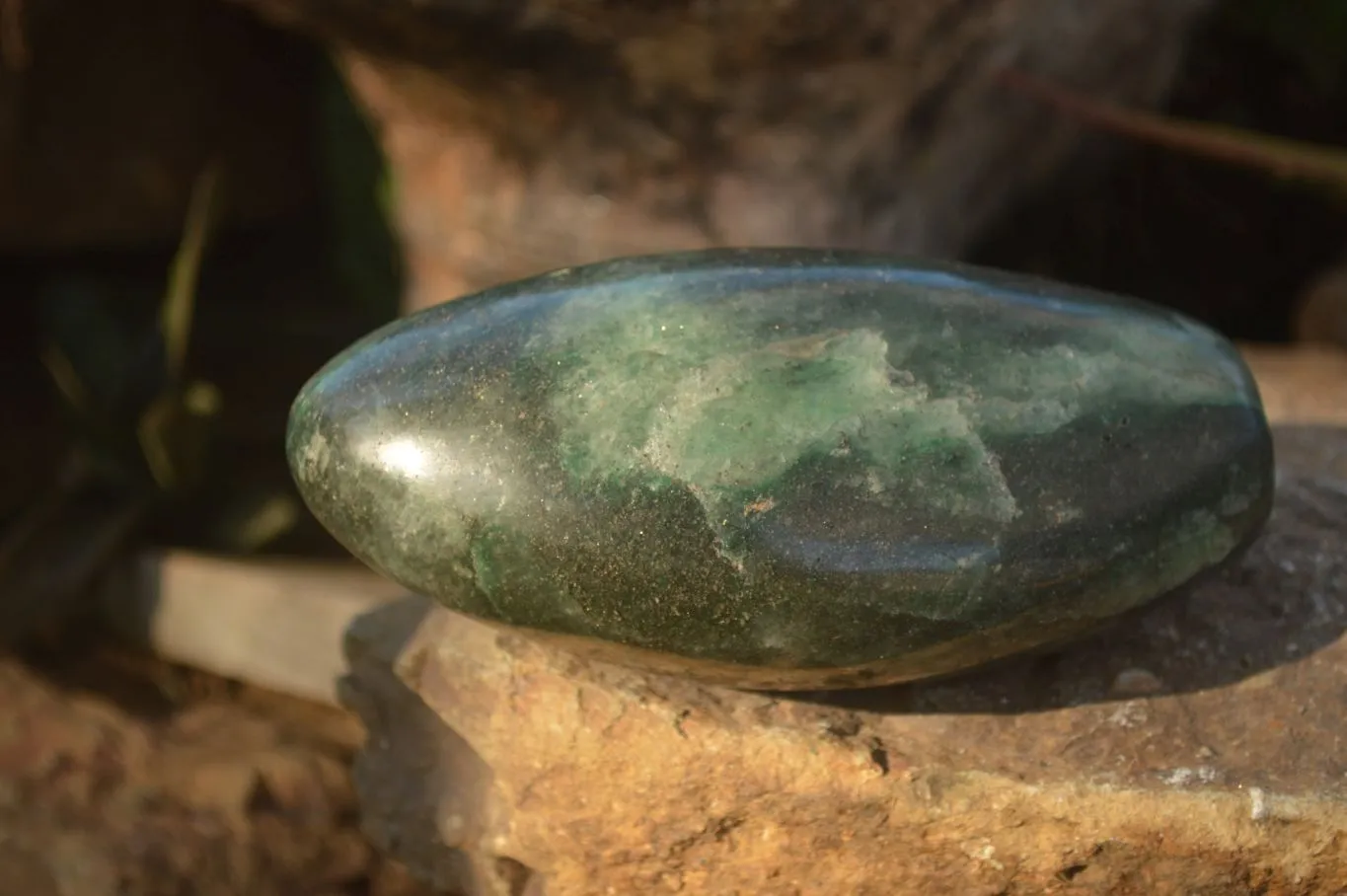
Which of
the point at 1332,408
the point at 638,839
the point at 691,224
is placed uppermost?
the point at 691,224

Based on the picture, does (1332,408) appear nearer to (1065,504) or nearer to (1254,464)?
(1254,464)

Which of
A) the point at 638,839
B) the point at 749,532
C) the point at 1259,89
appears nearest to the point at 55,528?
the point at 638,839

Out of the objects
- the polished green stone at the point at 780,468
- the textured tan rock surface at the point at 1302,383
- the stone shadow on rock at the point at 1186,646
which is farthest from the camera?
the textured tan rock surface at the point at 1302,383

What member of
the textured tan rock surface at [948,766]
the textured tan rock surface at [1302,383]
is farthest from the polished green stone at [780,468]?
the textured tan rock surface at [1302,383]

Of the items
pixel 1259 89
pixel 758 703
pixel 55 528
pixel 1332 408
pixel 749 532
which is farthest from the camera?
pixel 1259 89

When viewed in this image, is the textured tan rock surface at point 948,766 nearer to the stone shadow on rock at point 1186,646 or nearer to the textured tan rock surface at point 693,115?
the stone shadow on rock at point 1186,646

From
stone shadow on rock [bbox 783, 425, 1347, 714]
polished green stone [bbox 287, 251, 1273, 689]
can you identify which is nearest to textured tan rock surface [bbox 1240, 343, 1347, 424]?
stone shadow on rock [bbox 783, 425, 1347, 714]
